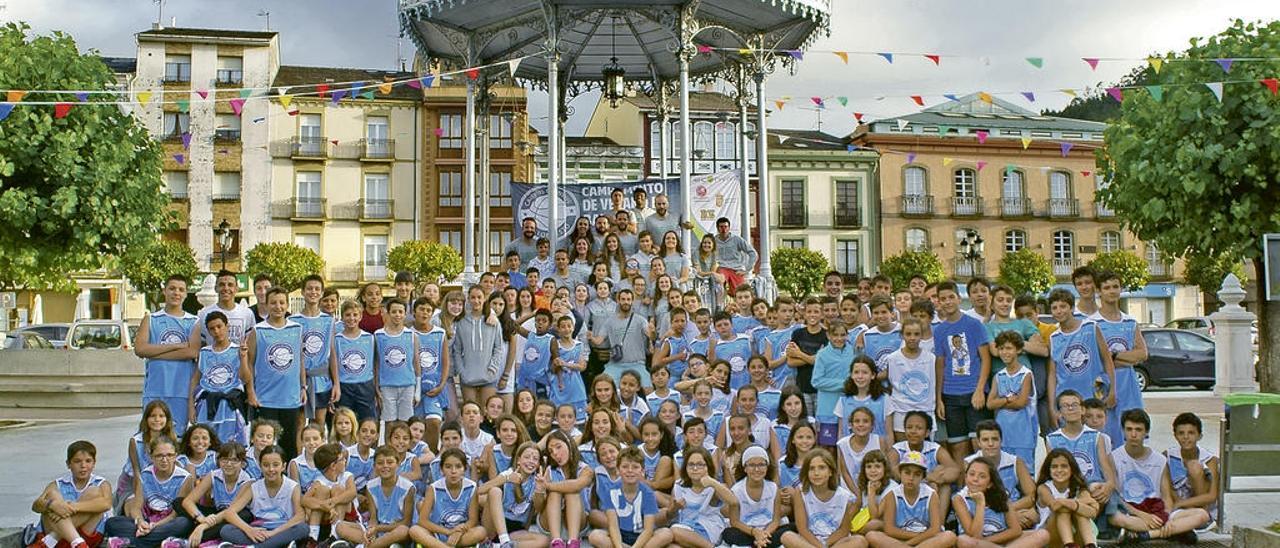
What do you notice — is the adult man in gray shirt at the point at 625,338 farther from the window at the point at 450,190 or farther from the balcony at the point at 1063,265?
the balcony at the point at 1063,265

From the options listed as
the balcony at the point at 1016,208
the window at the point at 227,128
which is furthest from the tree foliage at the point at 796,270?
the window at the point at 227,128

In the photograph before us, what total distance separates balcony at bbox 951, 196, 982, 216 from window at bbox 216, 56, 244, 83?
1334 inches

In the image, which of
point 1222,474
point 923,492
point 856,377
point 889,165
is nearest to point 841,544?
point 923,492

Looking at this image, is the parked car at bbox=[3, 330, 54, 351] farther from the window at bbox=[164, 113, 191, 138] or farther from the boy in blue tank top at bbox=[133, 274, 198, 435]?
the window at bbox=[164, 113, 191, 138]

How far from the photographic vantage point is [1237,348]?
18422mm

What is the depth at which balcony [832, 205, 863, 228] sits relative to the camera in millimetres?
50688

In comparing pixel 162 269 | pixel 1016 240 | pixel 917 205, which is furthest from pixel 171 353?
pixel 1016 240

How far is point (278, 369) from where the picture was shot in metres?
9.11

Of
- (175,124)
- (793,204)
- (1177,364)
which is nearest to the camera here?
(1177,364)

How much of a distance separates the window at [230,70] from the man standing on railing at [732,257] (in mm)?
40589

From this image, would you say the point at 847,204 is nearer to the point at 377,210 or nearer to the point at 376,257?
the point at 377,210

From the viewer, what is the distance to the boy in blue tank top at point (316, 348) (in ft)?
30.7

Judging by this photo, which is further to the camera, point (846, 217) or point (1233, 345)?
point (846, 217)

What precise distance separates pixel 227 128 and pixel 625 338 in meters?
42.4
